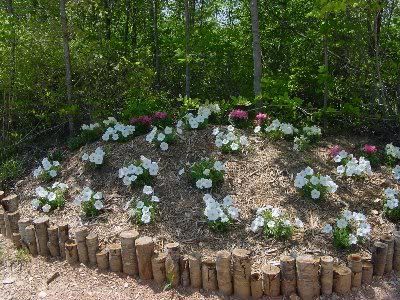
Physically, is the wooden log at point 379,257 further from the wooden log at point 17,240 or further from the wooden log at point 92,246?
the wooden log at point 17,240

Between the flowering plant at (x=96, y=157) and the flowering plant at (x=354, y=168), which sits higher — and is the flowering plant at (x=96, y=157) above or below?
above

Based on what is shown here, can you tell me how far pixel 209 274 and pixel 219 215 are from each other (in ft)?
1.88

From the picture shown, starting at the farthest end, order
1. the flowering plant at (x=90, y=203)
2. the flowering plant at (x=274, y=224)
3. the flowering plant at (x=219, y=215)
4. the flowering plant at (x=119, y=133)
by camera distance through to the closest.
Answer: the flowering plant at (x=119, y=133)
the flowering plant at (x=90, y=203)
the flowering plant at (x=219, y=215)
the flowering plant at (x=274, y=224)

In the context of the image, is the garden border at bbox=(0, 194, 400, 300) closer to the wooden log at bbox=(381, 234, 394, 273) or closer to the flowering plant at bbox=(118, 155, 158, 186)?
the wooden log at bbox=(381, 234, 394, 273)

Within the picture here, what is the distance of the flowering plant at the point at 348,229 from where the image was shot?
12.0ft

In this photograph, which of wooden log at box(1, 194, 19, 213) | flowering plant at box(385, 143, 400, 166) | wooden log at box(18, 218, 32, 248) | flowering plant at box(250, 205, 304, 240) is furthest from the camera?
flowering plant at box(385, 143, 400, 166)

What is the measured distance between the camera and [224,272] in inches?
133

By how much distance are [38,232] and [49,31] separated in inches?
107

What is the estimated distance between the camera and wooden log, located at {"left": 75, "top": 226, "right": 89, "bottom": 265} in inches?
151

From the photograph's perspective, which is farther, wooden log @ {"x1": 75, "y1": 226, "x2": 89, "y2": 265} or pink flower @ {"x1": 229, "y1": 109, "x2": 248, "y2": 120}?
pink flower @ {"x1": 229, "y1": 109, "x2": 248, "y2": 120}

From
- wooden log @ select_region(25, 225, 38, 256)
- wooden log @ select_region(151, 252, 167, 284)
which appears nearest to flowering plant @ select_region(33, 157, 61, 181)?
wooden log @ select_region(25, 225, 38, 256)

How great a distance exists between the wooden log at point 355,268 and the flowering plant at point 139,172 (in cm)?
196

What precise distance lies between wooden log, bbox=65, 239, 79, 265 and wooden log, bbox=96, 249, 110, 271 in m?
0.22

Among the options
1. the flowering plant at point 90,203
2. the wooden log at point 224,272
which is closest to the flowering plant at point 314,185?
the wooden log at point 224,272
